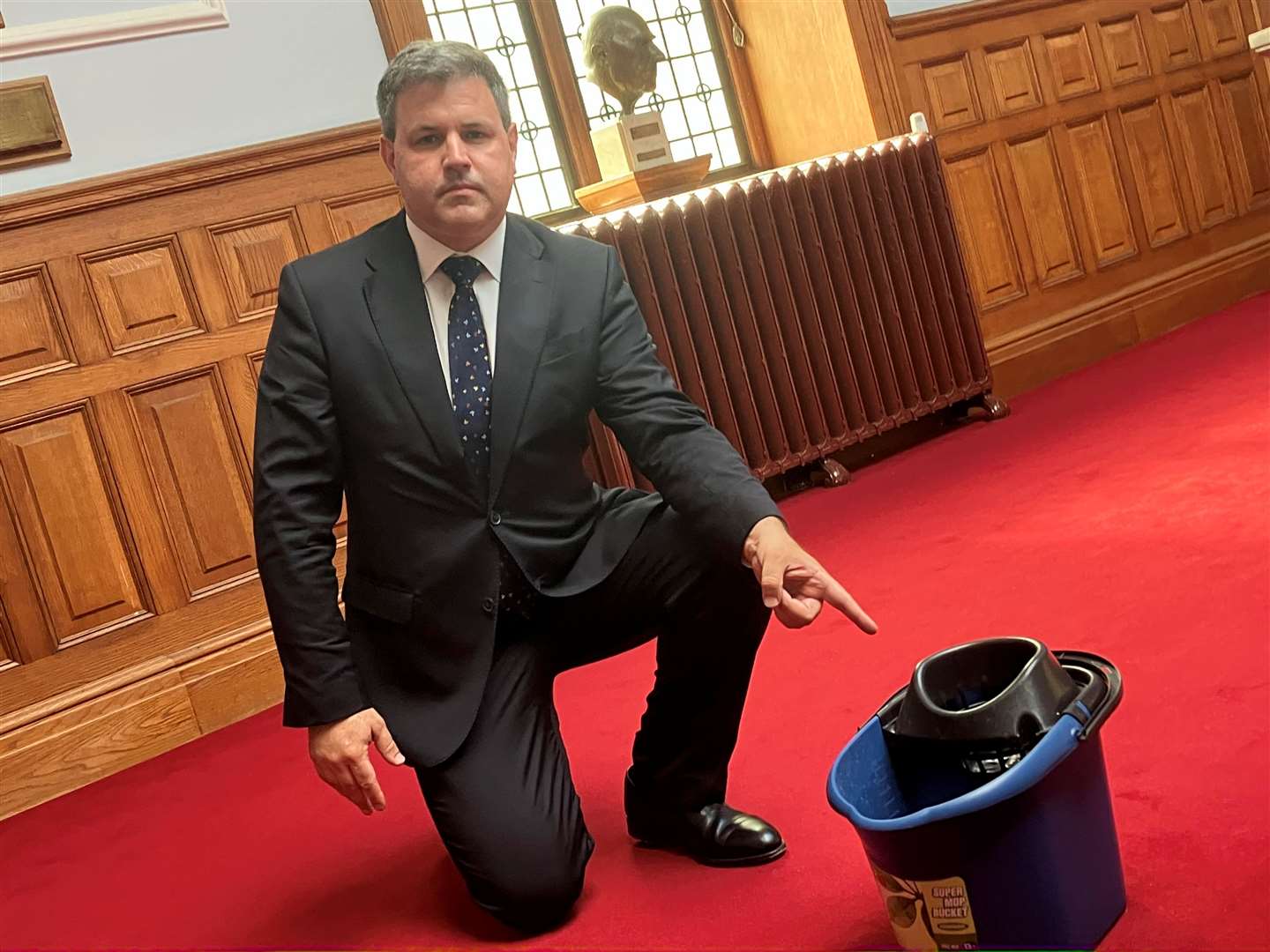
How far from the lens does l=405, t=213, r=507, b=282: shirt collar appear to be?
1.83m

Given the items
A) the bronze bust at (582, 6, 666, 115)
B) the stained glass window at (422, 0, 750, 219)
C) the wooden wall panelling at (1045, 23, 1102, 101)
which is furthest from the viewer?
the wooden wall panelling at (1045, 23, 1102, 101)

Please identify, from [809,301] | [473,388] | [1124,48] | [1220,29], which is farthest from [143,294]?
[1220,29]

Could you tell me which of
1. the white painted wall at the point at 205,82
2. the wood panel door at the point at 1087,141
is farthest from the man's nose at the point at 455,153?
the wood panel door at the point at 1087,141

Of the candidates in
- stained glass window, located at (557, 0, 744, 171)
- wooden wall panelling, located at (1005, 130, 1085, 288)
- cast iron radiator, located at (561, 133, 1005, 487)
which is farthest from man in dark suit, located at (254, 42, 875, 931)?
wooden wall panelling, located at (1005, 130, 1085, 288)

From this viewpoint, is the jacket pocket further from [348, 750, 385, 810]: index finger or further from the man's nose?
the man's nose

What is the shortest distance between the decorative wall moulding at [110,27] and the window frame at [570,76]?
1.59 ft

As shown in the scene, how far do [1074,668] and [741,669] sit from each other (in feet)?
1.60

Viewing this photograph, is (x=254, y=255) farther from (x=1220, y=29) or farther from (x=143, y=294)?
(x=1220, y=29)

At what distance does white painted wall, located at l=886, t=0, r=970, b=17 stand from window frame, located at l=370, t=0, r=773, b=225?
0.53 metres

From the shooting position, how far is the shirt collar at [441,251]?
1831 millimetres

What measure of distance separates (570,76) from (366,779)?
3137mm

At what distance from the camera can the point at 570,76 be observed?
424 cm

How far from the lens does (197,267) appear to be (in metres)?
3.25

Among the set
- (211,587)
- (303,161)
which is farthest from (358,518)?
(303,161)
